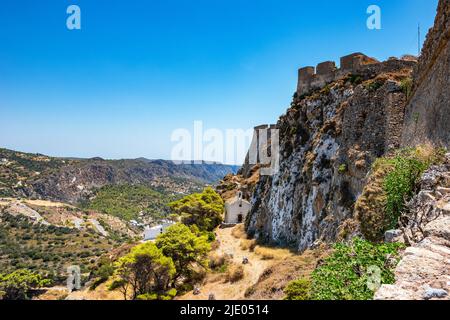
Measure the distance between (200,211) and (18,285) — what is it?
24.6 meters

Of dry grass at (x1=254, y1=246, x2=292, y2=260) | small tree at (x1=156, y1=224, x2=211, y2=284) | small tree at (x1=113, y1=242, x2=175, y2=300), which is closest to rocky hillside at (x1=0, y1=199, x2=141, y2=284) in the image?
small tree at (x1=113, y1=242, x2=175, y2=300)

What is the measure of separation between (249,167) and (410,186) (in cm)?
4447

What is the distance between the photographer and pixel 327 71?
96.9 ft

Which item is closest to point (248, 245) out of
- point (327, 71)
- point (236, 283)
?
point (236, 283)

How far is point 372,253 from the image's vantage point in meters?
5.30

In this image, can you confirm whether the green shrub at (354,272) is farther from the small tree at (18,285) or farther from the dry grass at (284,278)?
the small tree at (18,285)

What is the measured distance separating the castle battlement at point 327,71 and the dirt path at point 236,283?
1576cm

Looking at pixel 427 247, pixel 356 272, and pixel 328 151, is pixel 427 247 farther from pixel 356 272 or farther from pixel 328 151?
pixel 328 151

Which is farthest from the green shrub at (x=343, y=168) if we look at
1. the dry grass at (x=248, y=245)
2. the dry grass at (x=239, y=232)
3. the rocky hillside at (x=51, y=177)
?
the rocky hillside at (x=51, y=177)

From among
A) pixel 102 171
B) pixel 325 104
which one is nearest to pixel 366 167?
pixel 325 104

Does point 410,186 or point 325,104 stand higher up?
point 325,104

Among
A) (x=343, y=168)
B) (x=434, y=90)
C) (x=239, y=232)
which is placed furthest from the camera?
(x=239, y=232)
